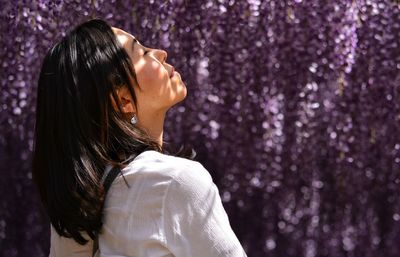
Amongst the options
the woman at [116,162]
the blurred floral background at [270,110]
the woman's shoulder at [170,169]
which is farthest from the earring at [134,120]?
the blurred floral background at [270,110]

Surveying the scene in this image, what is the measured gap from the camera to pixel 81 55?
1.76 meters

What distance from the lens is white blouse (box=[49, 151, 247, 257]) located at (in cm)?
156

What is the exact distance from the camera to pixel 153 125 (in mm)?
1854

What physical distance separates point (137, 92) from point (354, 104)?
226 cm

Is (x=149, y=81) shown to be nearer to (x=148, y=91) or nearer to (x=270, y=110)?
(x=148, y=91)

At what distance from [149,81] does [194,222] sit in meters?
0.38

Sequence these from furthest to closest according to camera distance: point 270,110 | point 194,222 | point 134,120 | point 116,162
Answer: point 270,110 → point 134,120 → point 116,162 → point 194,222

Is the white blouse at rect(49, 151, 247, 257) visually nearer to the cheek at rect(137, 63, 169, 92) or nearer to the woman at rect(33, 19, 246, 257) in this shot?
the woman at rect(33, 19, 246, 257)

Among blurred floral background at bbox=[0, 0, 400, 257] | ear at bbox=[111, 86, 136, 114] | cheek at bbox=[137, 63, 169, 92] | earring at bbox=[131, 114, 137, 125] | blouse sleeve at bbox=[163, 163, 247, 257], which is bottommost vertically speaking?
blurred floral background at bbox=[0, 0, 400, 257]

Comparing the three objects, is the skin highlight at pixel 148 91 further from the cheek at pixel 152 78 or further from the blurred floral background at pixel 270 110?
the blurred floral background at pixel 270 110

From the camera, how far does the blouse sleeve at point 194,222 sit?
1.56 meters

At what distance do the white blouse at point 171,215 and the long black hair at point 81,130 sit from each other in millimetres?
85

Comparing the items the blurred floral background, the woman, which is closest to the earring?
the woman

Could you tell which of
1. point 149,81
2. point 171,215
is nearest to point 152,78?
point 149,81
